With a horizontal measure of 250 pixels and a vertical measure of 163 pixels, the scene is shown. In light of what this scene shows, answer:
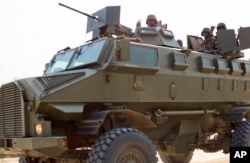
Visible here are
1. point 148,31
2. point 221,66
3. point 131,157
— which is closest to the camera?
point 131,157

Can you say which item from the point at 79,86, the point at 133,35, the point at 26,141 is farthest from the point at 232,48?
the point at 26,141

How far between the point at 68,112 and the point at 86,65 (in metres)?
1.12

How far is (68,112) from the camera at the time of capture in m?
5.63

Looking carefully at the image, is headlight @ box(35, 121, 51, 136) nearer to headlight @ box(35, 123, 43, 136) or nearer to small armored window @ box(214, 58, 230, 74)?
headlight @ box(35, 123, 43, 136)

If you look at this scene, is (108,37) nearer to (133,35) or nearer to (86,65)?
(86,65)

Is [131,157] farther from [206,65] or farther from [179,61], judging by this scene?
[206,65]

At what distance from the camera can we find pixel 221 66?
28.0 feet

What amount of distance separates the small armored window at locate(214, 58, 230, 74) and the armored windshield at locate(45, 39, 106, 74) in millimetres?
2935

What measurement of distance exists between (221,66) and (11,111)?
459cm

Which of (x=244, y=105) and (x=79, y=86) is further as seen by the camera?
(x=244, y=105)

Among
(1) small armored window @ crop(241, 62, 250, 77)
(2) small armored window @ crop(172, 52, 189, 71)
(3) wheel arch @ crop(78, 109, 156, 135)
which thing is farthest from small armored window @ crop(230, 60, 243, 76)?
(3) wheel arch @ crop(78, 109, 156, 135)

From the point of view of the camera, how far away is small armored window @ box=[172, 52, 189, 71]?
7383 millimetres

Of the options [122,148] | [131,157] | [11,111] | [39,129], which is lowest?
[131,157]

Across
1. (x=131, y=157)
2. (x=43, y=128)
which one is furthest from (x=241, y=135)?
(x=43, y=128)
